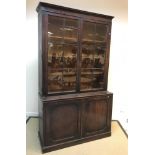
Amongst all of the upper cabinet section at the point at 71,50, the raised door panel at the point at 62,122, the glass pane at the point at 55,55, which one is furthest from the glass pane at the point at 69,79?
the raised door panel at the point at 62,122

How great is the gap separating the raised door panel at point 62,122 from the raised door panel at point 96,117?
0.56ft

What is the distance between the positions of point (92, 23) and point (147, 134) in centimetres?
222

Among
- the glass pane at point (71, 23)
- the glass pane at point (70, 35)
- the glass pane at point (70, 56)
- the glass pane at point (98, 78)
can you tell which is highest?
the glass pane at point (71, 23)

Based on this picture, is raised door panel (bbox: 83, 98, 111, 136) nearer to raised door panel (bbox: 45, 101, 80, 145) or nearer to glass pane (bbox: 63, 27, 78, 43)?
raised door panel (bbox: 45, 101, 80, 145)

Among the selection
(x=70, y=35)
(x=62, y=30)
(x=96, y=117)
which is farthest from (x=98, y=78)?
(x=62, y=30)

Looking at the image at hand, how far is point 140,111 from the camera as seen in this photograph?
0.74 metres

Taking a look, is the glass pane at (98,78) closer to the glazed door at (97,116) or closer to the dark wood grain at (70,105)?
the dark wood grain at (70,105)

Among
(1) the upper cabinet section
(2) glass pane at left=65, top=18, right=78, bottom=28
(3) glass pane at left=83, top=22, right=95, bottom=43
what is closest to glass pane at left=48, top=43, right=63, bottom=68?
(1) the upper cabinet section

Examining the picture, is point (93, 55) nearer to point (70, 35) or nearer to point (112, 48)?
point (70, 35)

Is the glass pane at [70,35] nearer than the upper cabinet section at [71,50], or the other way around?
the upper cabinet section at [71,50]

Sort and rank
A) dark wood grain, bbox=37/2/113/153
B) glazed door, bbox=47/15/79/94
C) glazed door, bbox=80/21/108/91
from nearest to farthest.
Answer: dark wood grain, bbox=37/2/113/153, glazed door, bbox=47/15/79/94, glazed door, bbox=80/21/108/91

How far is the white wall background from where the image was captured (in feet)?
10.2

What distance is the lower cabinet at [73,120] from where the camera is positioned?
2.25m

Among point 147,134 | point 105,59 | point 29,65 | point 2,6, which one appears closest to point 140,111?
point 147,134
